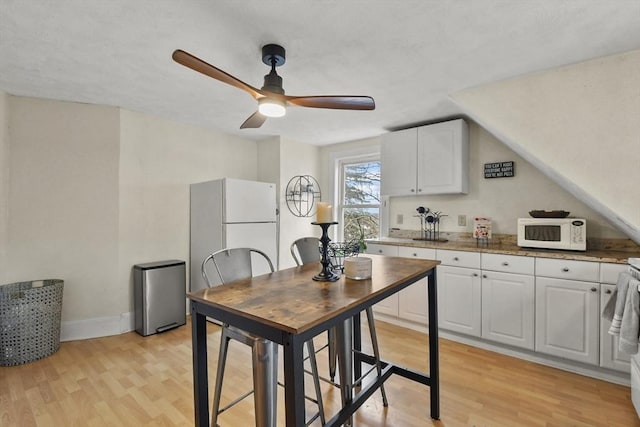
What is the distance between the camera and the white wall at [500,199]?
2744 millimetres

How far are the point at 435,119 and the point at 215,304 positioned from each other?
304 centimetres

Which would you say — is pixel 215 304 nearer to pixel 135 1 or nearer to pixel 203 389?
pixel 203 389

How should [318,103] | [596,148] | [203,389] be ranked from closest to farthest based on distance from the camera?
[203,389], [318,103], [596,148]

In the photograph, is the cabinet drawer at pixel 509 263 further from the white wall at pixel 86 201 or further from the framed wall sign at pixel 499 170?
the white wall at pixel 86 201

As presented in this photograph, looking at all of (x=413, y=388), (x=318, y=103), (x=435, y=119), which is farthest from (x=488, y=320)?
(x=318, y=103)

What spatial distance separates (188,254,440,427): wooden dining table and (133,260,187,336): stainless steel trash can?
6.62ft

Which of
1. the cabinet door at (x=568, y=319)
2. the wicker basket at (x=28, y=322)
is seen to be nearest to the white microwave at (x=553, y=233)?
the cabinet door at (x=568, y=319)

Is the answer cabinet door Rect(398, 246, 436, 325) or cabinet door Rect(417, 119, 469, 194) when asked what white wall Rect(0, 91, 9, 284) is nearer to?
cabinet door Rect(398, 246, 436, 325)

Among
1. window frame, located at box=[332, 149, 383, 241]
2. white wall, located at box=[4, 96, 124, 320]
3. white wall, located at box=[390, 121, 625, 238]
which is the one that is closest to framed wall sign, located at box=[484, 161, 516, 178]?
white wall, located at box=[390, 121, 625, 238]

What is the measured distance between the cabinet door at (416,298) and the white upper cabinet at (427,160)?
0.70 m

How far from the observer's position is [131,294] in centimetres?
316

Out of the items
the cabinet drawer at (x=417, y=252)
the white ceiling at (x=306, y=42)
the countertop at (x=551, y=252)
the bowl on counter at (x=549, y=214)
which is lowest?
the cabinet drawer at (x=417, y=252)

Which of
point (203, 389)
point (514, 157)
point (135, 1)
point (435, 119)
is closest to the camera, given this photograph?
point (203, 389)

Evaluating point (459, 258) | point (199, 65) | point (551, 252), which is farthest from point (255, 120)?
point (551, 252)
